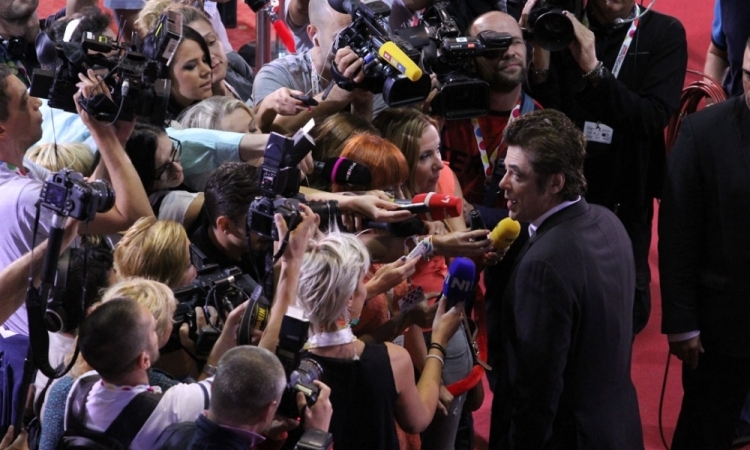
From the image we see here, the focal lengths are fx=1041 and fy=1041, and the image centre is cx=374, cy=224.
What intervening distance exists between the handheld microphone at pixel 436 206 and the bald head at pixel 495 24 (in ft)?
3.38

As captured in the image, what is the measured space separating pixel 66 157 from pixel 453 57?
4.23 feet

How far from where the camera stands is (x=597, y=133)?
4062 millimetres

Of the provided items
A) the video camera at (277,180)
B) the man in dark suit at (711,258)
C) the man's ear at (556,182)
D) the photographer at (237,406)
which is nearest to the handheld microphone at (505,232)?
the man's ear at (556,182)

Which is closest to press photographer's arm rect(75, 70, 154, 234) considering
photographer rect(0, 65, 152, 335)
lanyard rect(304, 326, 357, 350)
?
photographer rect(0, 65, 152, 335)

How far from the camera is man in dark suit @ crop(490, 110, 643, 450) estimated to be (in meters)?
2.83

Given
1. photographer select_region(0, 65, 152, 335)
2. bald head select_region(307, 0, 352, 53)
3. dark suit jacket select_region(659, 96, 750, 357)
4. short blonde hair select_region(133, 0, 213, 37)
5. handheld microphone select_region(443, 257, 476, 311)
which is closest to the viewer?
photographer select_region(0, 65, 152, 335)

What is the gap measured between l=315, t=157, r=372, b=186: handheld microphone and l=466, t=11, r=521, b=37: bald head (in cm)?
97

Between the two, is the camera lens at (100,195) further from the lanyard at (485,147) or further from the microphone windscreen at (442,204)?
the lanyard at (485,147)

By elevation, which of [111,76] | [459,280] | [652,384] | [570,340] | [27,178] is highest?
[111,76]

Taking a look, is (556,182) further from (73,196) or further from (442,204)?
(73,196)

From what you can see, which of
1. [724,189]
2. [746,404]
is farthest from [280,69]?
[746,404]

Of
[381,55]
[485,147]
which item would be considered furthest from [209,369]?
[485,147]

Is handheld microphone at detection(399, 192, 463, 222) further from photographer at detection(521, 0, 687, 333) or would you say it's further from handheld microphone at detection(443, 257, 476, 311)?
photographer at detection(521, 0, 687, 333)

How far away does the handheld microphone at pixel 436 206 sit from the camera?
9.94 ft
